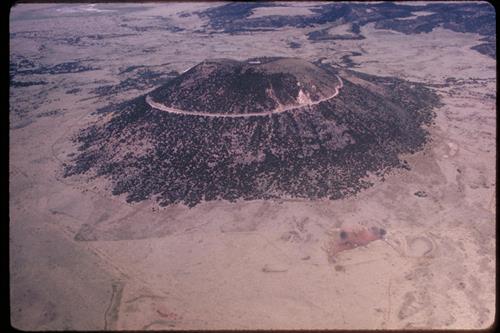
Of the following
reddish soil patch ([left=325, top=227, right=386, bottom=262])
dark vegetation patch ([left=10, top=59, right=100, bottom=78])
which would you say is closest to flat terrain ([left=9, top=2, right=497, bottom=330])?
reddish soil patch ([left=325, top=227, right=386, bottom=262])

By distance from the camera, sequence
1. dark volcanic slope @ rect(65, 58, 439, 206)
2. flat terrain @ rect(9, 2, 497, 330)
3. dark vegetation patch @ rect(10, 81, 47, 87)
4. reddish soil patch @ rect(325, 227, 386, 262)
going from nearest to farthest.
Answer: flat terrain @ rect(9, 2, 497, 330), reddish soil patch @ rect(325, 227, 386, 262), dark volcanic slope @ rect(65, 58, 439, 206), dark vegetation patch @ rect(10, 81, 47, 87)

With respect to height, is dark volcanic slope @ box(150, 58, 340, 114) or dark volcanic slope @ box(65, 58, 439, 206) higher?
dark volcanic slope @ box(150, 58, 340, 114)

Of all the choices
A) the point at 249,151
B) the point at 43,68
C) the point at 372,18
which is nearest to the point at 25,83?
the point at 43,68

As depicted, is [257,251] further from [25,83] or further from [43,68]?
[43,68]

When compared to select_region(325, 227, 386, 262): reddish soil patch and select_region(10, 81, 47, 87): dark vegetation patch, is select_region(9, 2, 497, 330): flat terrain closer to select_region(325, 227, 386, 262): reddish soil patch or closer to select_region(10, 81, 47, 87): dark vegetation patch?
select_region(325, 227, 386, 262): reddish soil patch

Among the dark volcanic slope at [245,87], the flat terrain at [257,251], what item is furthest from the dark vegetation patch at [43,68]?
the dark volcanic slope at [245,87]
